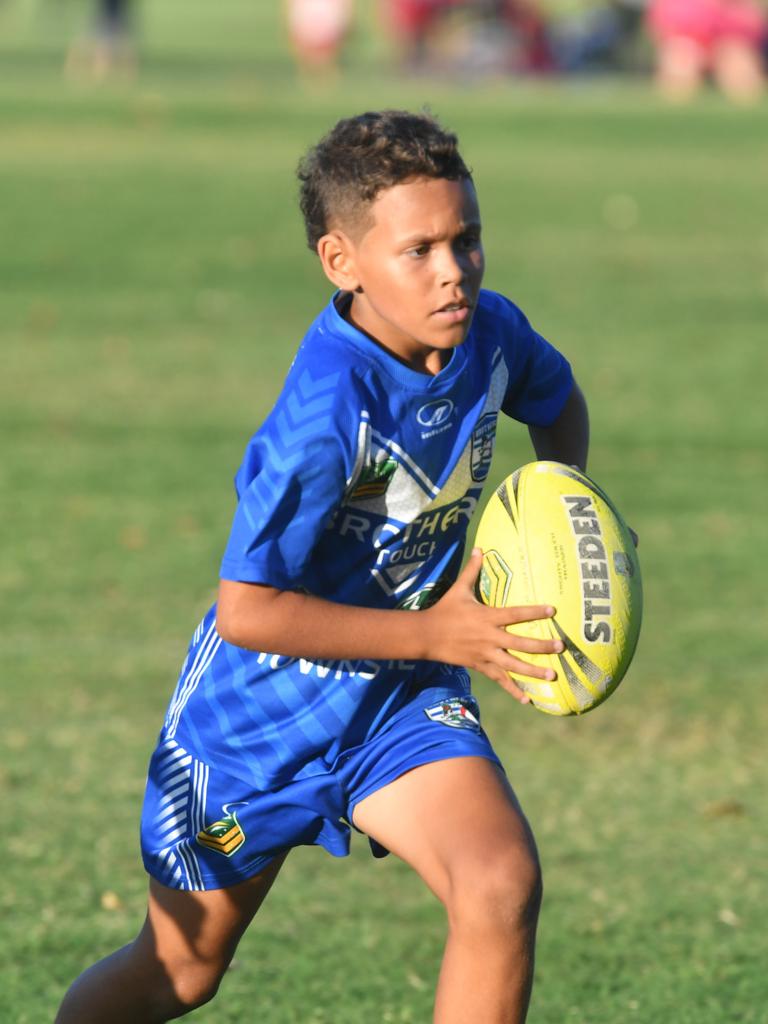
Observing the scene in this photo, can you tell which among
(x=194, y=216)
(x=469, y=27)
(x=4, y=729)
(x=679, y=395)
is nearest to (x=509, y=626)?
(x=4, y=729)

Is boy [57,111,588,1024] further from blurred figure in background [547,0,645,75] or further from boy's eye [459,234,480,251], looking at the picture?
blurred figure in background [547,0,645,75]

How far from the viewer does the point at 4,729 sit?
6.61 m

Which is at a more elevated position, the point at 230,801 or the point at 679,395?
the point at 230,801

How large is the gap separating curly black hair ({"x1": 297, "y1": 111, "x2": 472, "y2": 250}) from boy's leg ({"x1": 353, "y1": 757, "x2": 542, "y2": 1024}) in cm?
115

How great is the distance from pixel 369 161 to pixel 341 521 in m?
0.71

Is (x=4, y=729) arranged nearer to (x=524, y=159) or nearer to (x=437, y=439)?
(x=437, y=439)

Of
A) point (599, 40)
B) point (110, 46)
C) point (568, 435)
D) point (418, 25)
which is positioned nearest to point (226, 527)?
point (568, 435)

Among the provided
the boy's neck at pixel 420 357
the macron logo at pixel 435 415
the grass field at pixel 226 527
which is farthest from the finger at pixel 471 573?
the grass field at pixel 226 527

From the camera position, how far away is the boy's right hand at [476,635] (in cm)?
354

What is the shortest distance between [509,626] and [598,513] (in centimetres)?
35

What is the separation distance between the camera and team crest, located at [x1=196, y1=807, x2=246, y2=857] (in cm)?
387

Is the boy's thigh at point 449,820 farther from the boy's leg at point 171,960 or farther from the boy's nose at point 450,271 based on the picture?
the boy's nose at point 450,271

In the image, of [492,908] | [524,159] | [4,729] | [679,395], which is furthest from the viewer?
[524,159]

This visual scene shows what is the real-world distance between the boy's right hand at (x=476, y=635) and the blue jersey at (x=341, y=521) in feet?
0.92
